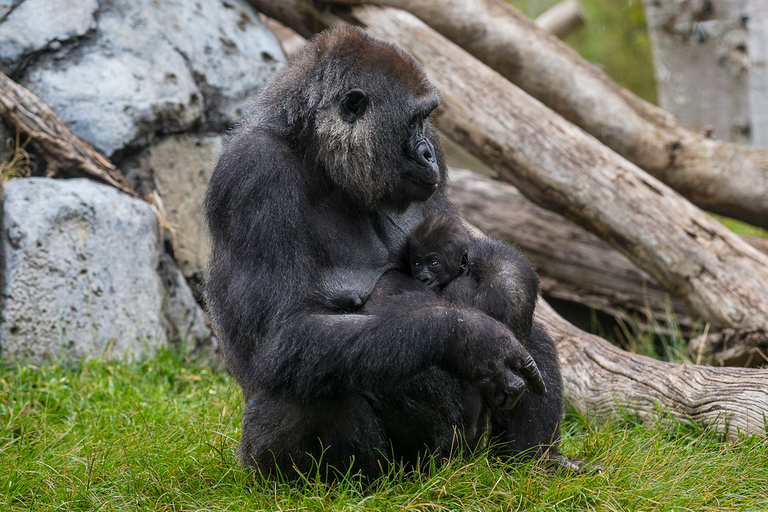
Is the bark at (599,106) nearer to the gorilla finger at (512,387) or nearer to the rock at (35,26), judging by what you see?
the rock at (35,26)

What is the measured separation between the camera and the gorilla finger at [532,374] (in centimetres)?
323

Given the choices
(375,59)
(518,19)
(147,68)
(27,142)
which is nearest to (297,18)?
(147,68)

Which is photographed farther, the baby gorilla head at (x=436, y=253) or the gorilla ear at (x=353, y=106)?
the baby gorilla head at (x=436, y=253)

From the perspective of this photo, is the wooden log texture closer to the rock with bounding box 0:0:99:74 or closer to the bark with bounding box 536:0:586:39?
the rock with bounding box 0:0:99:74

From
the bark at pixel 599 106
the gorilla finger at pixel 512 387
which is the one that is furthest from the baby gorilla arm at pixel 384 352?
the bark at pixel 599 106

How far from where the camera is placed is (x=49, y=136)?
5535 millimetres

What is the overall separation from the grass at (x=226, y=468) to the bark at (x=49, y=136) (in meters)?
1.59

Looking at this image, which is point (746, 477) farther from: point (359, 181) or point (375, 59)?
point (375, 59)

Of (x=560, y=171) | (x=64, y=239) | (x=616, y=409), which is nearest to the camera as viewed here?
(x=616, y=409)

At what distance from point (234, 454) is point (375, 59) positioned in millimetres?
2151

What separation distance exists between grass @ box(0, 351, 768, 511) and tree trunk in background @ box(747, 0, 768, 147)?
6.19 meters

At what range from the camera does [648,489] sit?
3.17 metres

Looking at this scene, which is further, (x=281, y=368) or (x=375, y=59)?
(x=375, y=59)

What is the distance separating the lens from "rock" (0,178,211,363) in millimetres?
5043
